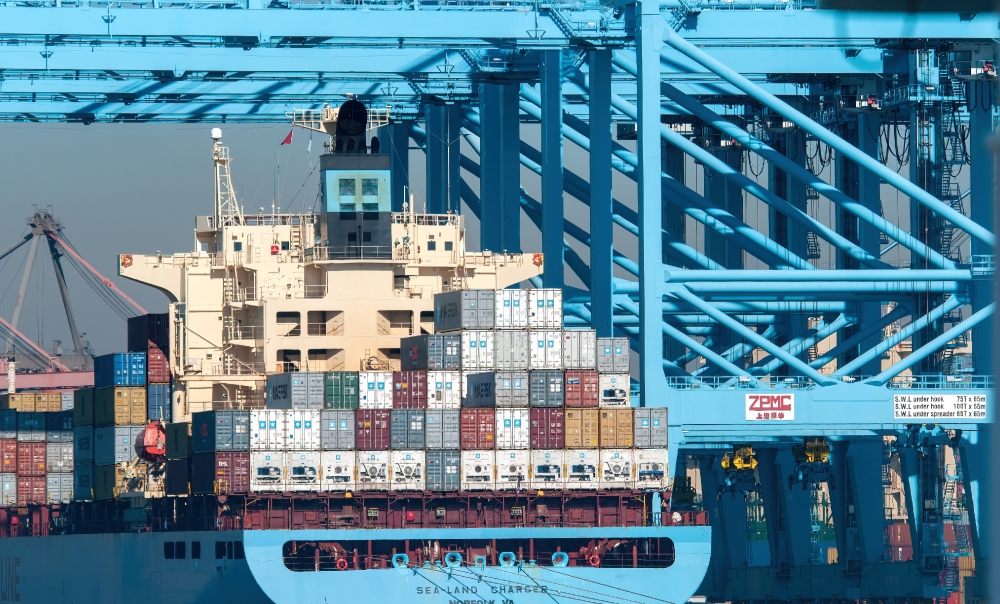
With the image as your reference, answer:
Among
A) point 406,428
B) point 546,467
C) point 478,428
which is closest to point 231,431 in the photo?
point 406,428

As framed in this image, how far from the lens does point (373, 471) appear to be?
36531 mm

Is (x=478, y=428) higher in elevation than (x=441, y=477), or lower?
higher

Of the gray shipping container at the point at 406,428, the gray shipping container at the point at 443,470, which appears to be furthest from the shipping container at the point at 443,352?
the gray shipping container at the point at 443,470

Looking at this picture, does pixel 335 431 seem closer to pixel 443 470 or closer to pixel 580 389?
pixel 443 470

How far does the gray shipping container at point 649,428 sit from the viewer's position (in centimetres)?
3694

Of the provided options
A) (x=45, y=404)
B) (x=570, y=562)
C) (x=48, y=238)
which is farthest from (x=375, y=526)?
(x=48, y=238)

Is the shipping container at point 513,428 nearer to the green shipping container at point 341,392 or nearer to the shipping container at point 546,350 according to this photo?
the shipping container at point 546,350

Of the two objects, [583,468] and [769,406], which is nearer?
[583,468]

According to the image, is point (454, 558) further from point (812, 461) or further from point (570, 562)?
point (812, 461)

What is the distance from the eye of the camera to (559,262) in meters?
45.7

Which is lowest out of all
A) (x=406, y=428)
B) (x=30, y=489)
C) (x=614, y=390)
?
(x=30, y=489)

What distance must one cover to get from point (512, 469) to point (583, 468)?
165 cm

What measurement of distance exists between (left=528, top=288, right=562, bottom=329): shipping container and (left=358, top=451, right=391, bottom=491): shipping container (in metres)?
4.92

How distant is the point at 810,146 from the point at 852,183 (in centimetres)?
381
